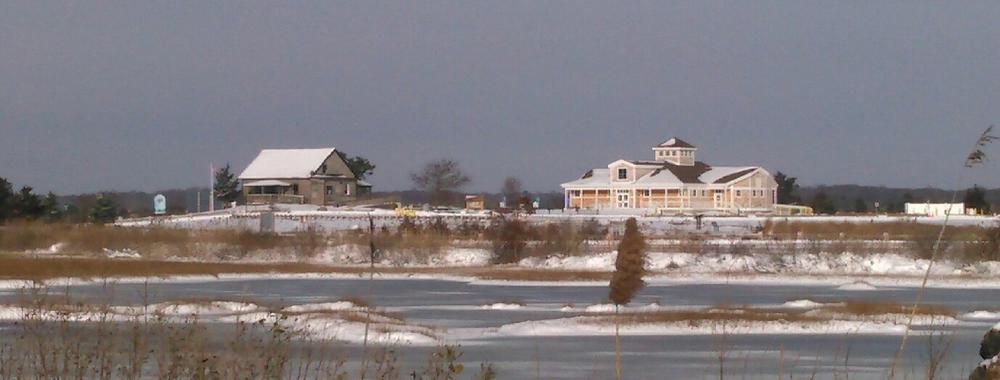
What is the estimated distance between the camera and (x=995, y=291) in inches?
1689

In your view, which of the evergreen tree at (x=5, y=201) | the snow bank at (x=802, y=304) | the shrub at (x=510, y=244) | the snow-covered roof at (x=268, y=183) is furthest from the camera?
the snow-covered roof at (x=268, y=183)

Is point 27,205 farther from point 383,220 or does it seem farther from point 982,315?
point 982,315

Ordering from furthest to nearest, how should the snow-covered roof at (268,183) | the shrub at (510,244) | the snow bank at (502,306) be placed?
the snow-covered roof at (268,183) < the shrub at (510,244) < the snow bank at (502,306)

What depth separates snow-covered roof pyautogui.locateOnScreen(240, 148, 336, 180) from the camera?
111 meters

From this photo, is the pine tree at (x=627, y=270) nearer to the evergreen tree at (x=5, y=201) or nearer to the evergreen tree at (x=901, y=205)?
the evergreen tree at (x=5, y=201)

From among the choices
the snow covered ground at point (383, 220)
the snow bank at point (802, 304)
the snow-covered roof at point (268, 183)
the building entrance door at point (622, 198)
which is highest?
the snow-covered roof at point (268, 183)

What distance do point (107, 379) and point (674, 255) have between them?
4666cm

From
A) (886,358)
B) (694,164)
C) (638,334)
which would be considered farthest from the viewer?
(694,164)

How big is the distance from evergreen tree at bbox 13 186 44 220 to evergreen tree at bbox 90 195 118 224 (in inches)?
139

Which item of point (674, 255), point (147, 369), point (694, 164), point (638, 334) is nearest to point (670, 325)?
point (638, 334)

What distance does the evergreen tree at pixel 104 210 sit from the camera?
8635 centimetres

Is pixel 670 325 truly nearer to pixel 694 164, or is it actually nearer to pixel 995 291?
pixel 995 291

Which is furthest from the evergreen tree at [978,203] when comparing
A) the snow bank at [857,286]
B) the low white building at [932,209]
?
the snow bank at [857,286]

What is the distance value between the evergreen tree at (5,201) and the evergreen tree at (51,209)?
261 cm
